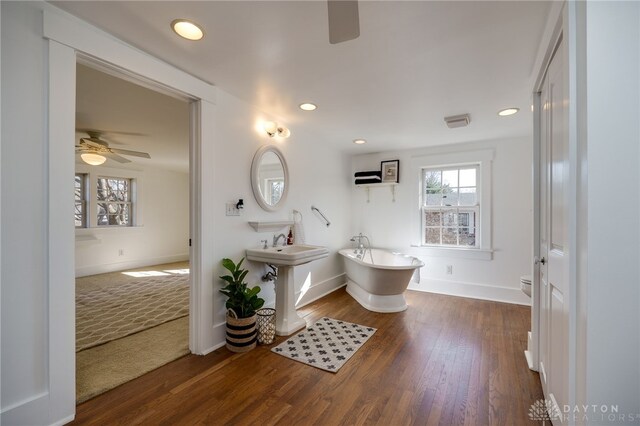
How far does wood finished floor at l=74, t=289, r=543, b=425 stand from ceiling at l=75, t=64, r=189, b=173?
2349mm

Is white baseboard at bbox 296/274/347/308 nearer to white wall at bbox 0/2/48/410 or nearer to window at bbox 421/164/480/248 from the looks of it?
window at bbox 421/164/480/248

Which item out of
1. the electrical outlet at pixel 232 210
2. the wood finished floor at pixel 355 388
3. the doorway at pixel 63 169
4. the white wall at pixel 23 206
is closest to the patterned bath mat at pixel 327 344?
the wood finished floor at pixel 355 388

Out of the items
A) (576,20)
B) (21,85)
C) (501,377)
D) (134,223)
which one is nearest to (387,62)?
(576,20)

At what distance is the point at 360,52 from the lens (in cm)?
182

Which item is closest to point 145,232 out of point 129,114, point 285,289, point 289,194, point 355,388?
point 129,114

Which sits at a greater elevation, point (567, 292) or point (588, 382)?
point (567, 292)

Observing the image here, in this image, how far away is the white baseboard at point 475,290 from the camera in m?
3.70

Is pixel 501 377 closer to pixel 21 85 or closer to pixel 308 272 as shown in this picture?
pixel 308 272

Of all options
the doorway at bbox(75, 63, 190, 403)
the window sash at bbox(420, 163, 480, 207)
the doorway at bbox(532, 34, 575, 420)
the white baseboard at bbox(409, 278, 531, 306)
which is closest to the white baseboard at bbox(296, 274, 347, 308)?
the white baseboard at bbox(409, 278, 531, 306)


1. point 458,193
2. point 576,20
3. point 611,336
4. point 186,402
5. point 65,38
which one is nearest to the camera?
point 611,336

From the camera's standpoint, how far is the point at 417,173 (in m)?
4.36

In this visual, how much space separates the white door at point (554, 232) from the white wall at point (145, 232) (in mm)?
6340

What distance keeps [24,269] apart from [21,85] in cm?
91

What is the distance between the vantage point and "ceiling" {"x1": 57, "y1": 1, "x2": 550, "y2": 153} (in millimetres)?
1459
